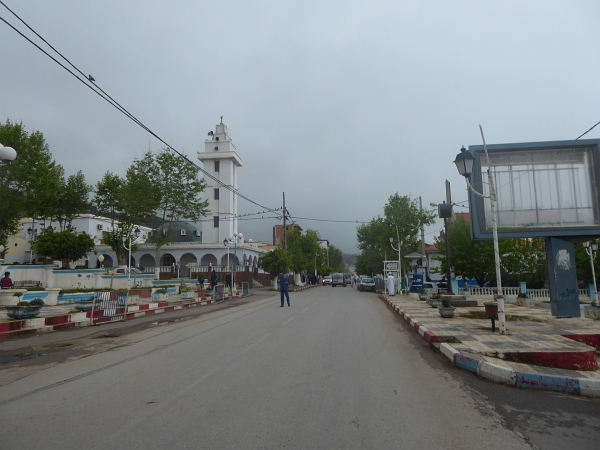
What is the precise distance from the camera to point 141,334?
12070 mm

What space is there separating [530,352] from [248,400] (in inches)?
202

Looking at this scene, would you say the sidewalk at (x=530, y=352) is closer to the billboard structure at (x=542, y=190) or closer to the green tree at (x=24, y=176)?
the billboard structure at (x=542, y=190)

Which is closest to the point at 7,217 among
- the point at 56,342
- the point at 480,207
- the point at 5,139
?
the point at 5,139

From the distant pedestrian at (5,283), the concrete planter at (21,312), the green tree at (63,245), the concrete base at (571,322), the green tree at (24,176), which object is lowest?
the concrete base at (571,322)

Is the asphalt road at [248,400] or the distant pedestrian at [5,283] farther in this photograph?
the distant pedestrian at [5,283]

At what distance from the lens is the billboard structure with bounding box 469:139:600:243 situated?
12242mm

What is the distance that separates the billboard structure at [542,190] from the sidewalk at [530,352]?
271 centimetres

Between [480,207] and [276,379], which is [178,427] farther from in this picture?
[480,207]

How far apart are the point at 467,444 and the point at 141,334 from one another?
1008cm


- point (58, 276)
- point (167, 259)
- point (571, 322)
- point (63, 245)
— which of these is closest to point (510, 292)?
point (571, 322)

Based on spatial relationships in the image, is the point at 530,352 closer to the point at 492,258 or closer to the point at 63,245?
the point at 492,258

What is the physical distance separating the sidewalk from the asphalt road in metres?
0.46

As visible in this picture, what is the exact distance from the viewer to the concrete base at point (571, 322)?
1120 centimetres

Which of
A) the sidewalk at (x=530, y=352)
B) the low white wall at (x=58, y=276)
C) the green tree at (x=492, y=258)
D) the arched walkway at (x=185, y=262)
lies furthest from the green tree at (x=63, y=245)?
the sidewalk at (x=530, y=352)
